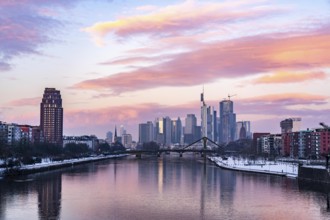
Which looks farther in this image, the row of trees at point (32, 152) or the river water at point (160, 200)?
the row of trees at point (32, 152)

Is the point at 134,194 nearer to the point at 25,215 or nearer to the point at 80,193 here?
the point at 80,193

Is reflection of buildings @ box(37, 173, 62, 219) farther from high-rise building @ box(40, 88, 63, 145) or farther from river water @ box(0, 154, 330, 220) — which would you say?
high-rise building @ box(40, 88, 63, 145)

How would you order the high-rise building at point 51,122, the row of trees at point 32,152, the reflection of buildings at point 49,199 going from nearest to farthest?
the reflection of buildings at point 49,199
the row of trees at point 32,152
the high-rise building at point 51,122

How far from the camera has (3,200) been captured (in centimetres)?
3669

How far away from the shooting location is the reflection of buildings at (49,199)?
100 feet

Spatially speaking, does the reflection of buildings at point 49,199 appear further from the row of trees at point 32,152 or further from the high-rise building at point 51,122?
the high-rise building at point 51,122

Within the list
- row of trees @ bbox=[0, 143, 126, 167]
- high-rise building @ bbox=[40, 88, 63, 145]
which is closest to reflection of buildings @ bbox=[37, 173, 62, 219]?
row of trees @ bbox=[0, 143, 126, 167]

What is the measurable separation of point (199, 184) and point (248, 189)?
6.69 meters

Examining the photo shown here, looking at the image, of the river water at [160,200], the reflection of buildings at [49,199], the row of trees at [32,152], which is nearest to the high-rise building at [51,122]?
the row of trees at [32,152]

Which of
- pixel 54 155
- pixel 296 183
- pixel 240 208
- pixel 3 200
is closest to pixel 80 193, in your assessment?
pixel 3 200

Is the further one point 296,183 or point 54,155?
point 54,155

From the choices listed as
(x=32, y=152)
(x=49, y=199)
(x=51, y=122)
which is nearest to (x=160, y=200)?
(x=49, y=199)

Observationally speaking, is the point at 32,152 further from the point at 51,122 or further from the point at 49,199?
the point at 51,122

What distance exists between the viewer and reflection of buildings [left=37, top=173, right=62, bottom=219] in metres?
30.6
